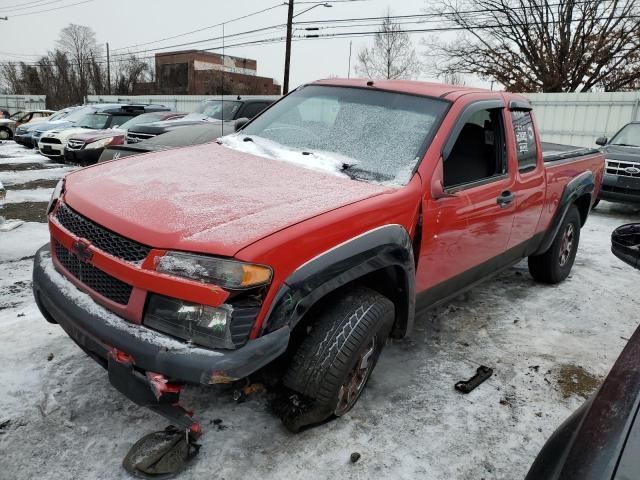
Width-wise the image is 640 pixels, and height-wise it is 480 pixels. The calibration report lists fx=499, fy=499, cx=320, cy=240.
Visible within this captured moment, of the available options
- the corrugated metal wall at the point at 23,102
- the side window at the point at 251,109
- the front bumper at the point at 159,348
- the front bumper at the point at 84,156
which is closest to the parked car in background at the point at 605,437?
the front bumper at the point at 159,348

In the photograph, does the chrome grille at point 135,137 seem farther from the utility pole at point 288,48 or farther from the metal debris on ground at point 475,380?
the utility pole at point 288,48

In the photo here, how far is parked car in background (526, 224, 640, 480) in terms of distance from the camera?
1.16 metres

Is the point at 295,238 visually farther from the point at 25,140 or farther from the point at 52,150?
the point at 25,140

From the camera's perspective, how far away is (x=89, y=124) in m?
14.2

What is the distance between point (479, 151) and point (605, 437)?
2.60m

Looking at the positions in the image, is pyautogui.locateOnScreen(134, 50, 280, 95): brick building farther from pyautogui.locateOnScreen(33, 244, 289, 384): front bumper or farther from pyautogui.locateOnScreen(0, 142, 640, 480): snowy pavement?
pyautogui.locateOnScreen(33, 244, 289, 384): front bumper

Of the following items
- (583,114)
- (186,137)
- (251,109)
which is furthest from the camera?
(583,114)

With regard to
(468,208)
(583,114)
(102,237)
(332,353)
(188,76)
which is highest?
(188,76)

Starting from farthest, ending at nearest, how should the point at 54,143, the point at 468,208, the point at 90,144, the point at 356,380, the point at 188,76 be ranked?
1. the point at 188,76
2. the point at 54,143
3. the point at 90,144
4. the point at 468,208
5. the point at 356,380

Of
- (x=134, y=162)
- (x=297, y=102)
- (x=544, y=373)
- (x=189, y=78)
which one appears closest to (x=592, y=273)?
(x=544, y=373)

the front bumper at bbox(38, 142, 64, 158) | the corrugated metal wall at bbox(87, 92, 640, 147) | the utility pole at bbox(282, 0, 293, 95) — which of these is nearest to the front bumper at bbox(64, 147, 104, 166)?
the front bumper at bbox(38, 142, 64, 158)

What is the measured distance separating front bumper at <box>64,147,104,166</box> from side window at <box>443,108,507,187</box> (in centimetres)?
882

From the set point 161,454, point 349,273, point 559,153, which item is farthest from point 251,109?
point 161,454

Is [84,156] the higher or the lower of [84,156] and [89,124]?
the lower
